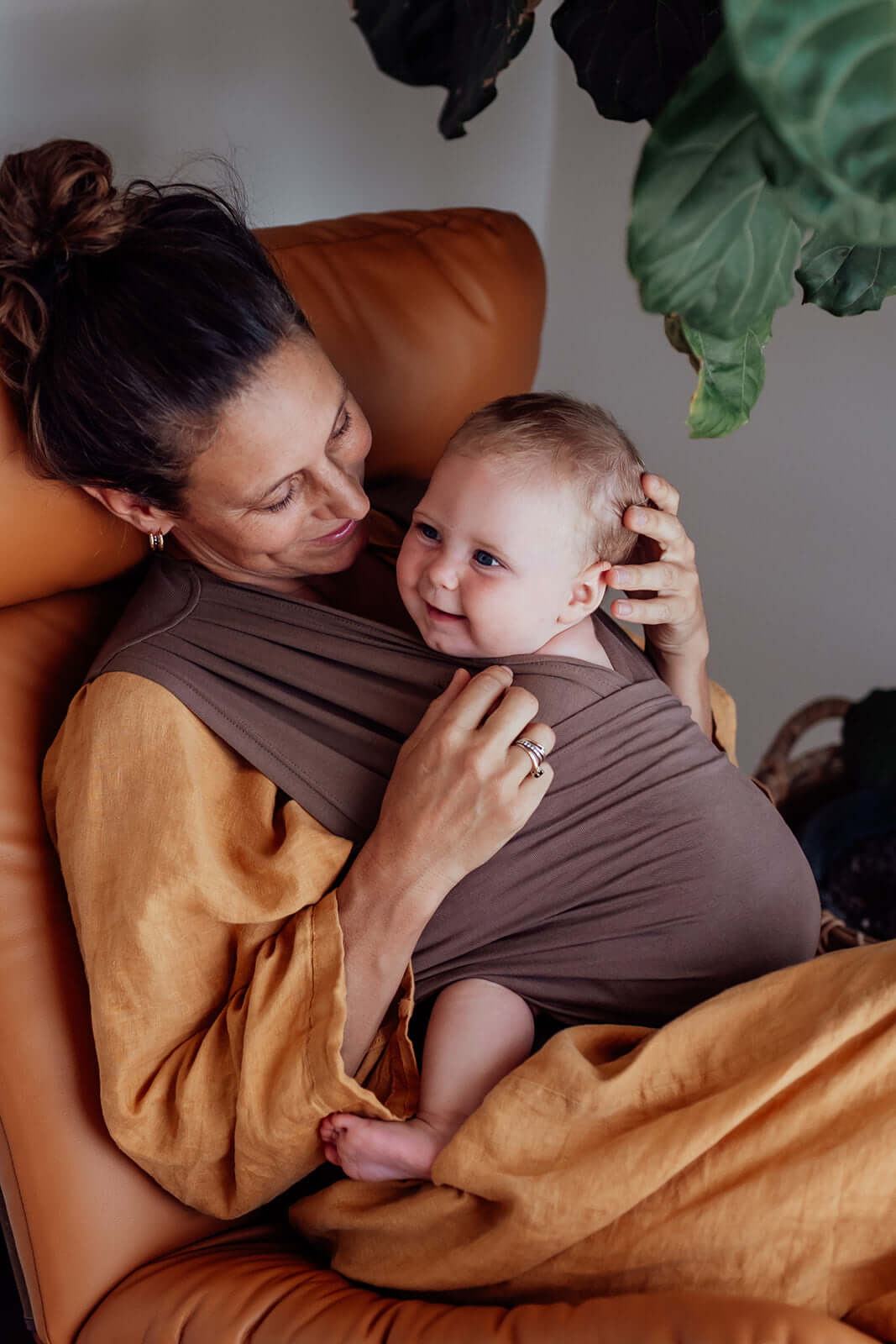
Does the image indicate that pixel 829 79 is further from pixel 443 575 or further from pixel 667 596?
pixel 667 596

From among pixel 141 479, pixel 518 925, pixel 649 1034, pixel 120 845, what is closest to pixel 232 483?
pixel 141 479

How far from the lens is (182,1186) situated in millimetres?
1067

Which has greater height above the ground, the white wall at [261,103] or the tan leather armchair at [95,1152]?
the white wall at [261,103]

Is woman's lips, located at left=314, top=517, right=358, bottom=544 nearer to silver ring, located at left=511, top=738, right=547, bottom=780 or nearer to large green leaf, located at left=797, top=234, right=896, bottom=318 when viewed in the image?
silver ring, located at left=511, top=738, right=547, bottom=780

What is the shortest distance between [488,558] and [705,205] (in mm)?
479

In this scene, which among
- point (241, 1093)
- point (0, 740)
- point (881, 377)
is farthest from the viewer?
point (881, 377)

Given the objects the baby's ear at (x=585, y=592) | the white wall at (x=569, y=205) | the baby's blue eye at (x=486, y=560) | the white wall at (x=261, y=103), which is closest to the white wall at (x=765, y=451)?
the white wall at (x=569, y=205)

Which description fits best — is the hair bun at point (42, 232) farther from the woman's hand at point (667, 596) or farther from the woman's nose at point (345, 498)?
the woman's hand at point (667, 596)

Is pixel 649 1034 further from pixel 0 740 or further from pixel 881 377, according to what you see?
pixel 881 377

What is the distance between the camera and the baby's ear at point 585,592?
113cm

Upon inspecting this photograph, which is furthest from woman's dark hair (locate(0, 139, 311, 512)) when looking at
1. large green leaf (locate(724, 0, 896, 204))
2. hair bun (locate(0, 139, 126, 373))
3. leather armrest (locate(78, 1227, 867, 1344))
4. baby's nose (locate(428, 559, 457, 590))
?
leather armrest (locate(78, 1227, 867, 1344))

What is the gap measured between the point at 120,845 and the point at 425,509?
1.44ft

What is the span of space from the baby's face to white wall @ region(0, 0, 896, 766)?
0.79 metres

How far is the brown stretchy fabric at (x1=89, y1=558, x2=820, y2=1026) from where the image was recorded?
109 cm
